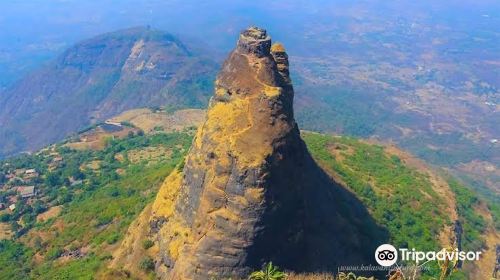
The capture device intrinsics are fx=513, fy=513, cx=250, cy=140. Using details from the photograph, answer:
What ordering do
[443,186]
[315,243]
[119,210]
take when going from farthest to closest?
[443,186], [119,210], [315,243]

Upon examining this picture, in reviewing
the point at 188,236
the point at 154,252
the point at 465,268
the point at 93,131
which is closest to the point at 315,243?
the point at 188,236

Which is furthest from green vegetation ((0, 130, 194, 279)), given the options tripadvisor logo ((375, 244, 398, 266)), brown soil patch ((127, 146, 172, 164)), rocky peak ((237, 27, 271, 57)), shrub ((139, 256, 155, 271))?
tripadvisor logo ((375, 244, 398, 266))

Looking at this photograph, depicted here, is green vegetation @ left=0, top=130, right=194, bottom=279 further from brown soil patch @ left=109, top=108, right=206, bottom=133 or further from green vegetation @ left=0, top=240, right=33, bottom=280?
brown soil patch @ left=109, top=108, right=206, bottom=133

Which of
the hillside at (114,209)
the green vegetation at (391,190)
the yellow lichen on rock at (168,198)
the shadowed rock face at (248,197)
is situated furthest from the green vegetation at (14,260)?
the green vegetation at (391,190)

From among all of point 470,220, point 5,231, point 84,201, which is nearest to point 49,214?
point 84,201

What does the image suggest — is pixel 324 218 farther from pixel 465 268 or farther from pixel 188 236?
pixel 465 268

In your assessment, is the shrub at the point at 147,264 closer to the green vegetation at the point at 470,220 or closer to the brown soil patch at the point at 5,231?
the green vegetation at the point at 470,220

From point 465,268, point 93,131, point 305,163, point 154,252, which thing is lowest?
point 93,131
